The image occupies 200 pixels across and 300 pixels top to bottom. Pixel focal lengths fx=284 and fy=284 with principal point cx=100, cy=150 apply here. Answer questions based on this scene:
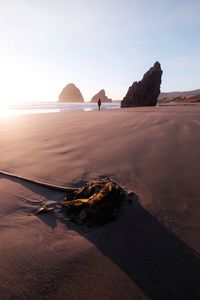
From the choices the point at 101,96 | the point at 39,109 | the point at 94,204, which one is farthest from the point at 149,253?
the point at 101,96

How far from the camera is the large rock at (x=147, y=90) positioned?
39.9 m

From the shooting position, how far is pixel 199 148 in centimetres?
473

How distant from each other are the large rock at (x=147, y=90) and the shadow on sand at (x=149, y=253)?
3812 cm

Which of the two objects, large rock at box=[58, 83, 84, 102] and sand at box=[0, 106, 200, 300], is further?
large rock at box=[58, 83, 84, 102]

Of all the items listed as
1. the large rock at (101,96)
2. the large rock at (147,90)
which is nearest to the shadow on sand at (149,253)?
the large rock at (147,90)

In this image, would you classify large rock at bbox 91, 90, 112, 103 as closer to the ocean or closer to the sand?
the ocean

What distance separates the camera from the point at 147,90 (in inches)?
1581

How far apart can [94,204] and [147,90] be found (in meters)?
39.3

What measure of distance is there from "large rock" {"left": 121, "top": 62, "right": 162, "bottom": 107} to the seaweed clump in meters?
37.7

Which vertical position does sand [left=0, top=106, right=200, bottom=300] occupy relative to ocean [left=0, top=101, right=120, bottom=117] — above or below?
above

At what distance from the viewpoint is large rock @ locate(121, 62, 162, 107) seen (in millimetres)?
39906

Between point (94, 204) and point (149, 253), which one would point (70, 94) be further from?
point (149, 253)

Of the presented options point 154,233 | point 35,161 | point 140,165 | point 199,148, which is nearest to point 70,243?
point 154,233

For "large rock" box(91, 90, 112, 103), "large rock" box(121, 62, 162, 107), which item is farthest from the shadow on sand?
"large rock" box(91, 90, 112, 103)
